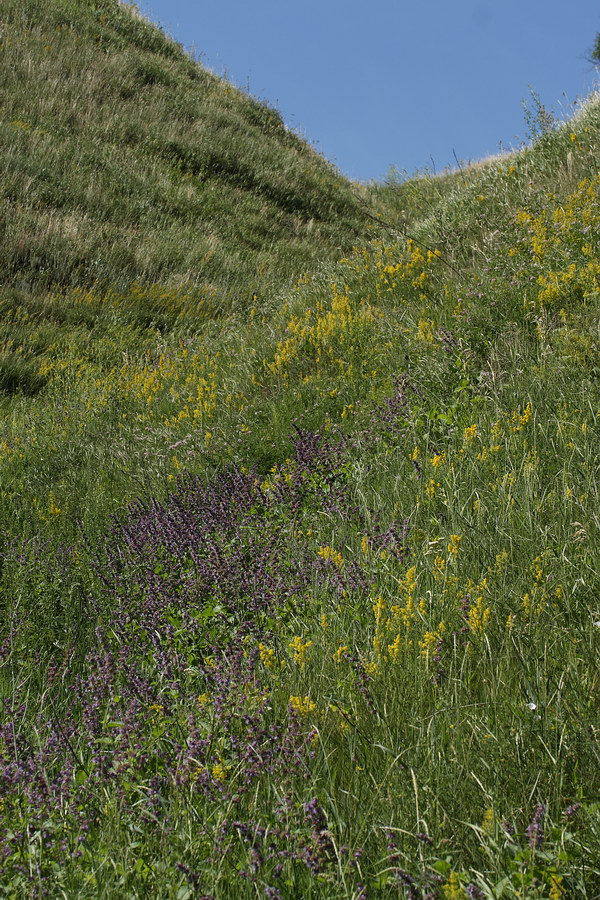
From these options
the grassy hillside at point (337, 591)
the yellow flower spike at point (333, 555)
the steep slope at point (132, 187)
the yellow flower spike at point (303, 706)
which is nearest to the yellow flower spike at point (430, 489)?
the grassy hillside at point (337, 591)

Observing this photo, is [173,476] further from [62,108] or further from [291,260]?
[62,108]

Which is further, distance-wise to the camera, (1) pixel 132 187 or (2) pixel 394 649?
(1) pixel 132 187

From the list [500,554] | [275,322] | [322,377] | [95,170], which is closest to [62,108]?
[95,170]

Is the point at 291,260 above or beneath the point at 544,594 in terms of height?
above

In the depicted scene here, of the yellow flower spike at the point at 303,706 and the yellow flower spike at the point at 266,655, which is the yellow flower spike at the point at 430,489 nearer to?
the yellow flower spike at the point at 266,655

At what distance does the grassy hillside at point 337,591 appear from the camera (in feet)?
6.25

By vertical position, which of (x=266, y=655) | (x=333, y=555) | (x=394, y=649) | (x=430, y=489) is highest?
(x=430, y=489)

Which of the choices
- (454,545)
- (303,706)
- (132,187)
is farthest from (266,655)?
(132,187)

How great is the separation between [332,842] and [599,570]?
1430 millimetres

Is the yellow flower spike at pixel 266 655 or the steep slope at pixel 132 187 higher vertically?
the steep slope at pixel 132 187

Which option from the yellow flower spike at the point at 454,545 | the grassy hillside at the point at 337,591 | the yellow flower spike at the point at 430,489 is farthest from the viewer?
the yellow flower spike at the point at 430,489

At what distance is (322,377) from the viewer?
604cm

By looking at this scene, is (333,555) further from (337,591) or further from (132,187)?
(132,187)

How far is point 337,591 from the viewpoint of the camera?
10.3 ft
